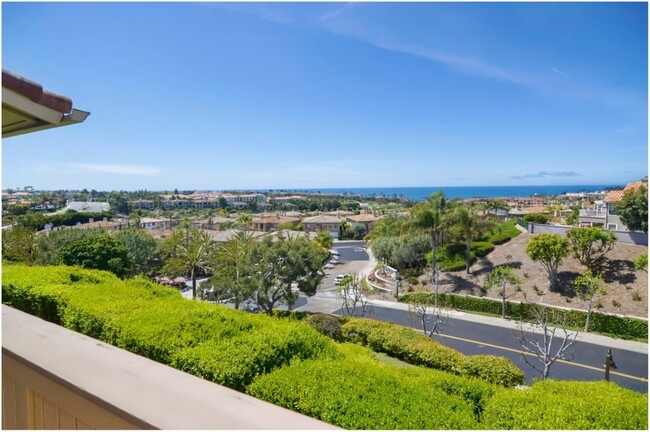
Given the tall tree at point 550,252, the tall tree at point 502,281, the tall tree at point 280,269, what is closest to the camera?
the tall tree at point 280,269

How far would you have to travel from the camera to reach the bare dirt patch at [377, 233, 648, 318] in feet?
69.0

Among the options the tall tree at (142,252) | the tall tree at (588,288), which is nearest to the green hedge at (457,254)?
the tall tree at (588,288)

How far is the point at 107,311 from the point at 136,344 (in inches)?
27.6

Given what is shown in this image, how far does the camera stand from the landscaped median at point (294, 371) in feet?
7.63

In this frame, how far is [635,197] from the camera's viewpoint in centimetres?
2781

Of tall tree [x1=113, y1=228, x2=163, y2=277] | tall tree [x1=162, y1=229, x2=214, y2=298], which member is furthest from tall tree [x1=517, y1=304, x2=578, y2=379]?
tall tree [x1=113, y1=228, x2=163, y2=277]

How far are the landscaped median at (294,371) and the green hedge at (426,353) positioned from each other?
760cm

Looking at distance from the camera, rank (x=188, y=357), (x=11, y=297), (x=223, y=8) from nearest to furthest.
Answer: (x=188, y=357), (x=223, y=8), (x=11, y=297)

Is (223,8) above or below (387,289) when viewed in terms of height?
above

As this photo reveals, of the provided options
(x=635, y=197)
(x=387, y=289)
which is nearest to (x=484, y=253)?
(x=387, y=289)

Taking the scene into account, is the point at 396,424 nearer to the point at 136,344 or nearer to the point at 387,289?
the point at 136,344

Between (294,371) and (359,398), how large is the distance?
1.55 ft

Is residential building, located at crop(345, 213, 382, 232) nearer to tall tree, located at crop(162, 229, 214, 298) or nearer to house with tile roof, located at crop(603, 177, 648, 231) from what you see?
house with tile roof, located at crop(603, 177, 648, 231)

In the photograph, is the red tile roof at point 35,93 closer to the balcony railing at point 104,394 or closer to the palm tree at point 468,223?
the balcony railing at point 104,394
